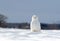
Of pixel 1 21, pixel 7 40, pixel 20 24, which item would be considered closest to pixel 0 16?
pixel 1 21

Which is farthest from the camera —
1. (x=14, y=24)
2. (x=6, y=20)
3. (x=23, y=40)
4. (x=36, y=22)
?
(x=6, y=20)

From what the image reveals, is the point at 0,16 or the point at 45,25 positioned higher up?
the point at 0,16

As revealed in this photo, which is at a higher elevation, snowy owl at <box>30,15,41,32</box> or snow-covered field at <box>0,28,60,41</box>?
snowy owl at <box>30,15,41,32</box>

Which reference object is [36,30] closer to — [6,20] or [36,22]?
[36,22]

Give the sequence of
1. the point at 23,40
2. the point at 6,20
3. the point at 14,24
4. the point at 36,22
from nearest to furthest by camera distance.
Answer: the point at 23,40, the point at 36,22, the point at 14,24, the point at 6,20

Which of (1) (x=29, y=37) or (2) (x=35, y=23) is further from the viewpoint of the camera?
(2) (x=35, y=23)

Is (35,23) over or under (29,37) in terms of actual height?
over

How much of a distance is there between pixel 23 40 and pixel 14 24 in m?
6.10

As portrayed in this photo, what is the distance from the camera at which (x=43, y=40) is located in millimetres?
3842

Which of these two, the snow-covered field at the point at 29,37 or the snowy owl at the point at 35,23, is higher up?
the snowy owl at the point at 35,23

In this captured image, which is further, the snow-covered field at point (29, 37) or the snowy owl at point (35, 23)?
the snowy owl at point (35, 23)

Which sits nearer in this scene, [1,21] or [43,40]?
[43,40]

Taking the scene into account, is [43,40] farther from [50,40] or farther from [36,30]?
[36,30]

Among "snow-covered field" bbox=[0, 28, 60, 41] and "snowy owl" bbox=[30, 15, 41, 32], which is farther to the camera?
"snowy owl" bbox=[30, 15, 41, 32]
